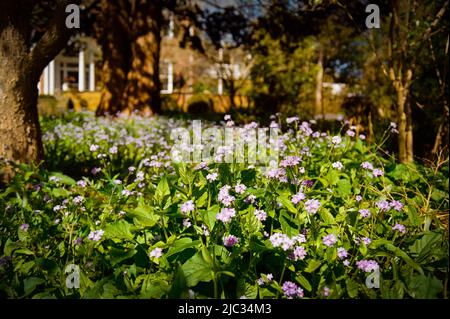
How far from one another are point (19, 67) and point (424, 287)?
4.03 meters

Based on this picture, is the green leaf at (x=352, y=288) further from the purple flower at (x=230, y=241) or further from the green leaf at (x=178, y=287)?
the green leaf at (x=178, y=287)

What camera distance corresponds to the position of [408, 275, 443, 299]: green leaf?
6.51 feet

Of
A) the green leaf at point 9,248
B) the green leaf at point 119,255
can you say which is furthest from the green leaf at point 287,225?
the green leaf at point 9,248

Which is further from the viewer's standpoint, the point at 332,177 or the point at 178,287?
the point at 332,177

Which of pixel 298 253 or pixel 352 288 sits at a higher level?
pixel 298 253

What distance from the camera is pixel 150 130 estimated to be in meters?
7.86

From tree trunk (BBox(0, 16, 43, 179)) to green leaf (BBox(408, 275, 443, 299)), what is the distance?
12.2 feet

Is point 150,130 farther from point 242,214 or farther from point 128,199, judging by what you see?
point 242,214

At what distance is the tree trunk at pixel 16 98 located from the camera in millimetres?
4340

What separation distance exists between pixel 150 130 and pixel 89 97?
12.7 metres

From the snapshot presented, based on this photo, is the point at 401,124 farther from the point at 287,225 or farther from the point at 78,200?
the point at 78,200

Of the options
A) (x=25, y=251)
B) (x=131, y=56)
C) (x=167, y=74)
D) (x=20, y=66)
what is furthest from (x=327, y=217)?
(x=167, y=74)

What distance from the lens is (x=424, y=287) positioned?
2008 mm
